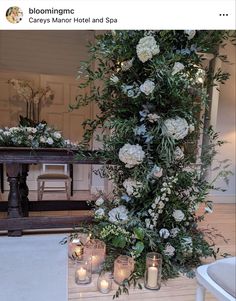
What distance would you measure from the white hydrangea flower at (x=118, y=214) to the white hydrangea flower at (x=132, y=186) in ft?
0.51

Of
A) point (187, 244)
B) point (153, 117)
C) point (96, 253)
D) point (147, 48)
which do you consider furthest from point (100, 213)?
point (147, 48)

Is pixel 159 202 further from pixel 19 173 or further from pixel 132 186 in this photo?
pixel 19 173

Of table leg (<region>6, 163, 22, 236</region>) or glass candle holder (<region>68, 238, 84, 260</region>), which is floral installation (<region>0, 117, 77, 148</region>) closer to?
table leg (<region>6, 163, 22, 236</region>)

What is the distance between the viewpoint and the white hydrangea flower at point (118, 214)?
2.00m

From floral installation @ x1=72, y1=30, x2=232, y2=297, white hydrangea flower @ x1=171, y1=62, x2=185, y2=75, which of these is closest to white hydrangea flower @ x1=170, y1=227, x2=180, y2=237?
floral installation @ x1=72, y1=30, x2=232, y2=297

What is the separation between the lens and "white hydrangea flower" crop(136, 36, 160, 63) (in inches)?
67.6

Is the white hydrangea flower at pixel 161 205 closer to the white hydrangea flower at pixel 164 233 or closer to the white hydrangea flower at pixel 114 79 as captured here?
the white hydrangea flower at pixel 164 233

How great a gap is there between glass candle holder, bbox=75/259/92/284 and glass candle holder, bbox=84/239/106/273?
76 millimetres

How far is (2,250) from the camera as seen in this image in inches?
90.1
